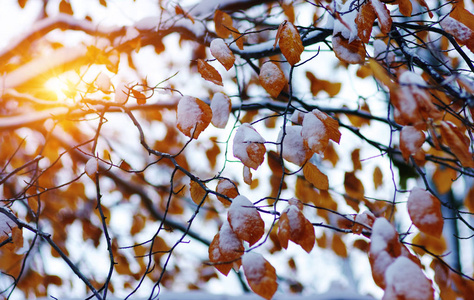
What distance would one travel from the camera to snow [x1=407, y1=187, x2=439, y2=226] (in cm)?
85

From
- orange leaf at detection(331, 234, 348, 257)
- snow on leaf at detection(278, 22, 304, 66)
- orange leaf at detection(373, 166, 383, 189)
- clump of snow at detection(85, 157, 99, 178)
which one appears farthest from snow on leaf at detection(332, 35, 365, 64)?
orange leaf at detection(331, 234, 348, 257)

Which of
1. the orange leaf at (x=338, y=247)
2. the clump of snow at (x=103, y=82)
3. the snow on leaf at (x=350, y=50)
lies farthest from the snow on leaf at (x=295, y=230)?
the orange leaf at (x=338, y=247)

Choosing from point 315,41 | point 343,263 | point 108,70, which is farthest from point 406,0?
point 343,263

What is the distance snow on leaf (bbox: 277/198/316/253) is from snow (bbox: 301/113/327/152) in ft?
0.67

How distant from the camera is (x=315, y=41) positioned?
1.48 meters

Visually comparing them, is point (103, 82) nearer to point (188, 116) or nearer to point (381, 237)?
point (188, 116)

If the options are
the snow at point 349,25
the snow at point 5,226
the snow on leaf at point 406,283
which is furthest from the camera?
the snow at point 5,226

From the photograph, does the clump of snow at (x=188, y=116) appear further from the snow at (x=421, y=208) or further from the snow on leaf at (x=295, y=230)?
the snow at (x=421, y=208)

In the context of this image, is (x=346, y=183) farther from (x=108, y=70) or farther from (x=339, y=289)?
(x=108, y=70)

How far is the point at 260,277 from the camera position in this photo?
35.4 inches

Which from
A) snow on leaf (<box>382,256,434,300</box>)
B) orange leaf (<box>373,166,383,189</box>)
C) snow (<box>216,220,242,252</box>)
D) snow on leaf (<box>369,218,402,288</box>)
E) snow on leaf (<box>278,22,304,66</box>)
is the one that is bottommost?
snow on leaf (<box>382,256,434,300</box>)

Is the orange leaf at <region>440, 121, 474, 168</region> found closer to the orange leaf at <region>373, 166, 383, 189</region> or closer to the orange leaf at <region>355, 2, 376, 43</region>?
the orange leaf at <region>355, 2, 376, 43</region>

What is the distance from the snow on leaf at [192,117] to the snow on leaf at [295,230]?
40 centimetres

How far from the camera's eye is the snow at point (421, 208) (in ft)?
2.80
